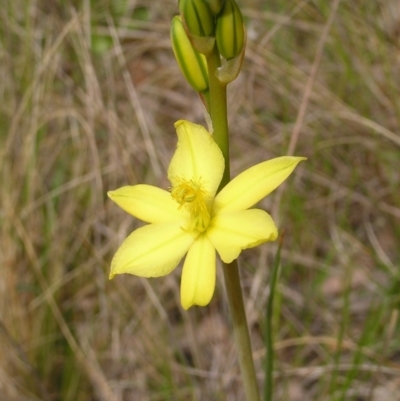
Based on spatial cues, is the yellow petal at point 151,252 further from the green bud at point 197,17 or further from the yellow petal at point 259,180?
the green bud at point 197,17

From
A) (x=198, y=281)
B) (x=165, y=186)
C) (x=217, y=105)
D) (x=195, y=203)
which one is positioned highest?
(x=217, y=105)

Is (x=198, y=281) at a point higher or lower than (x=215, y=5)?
lower

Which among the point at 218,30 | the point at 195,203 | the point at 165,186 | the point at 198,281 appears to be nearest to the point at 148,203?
the point at 195,203

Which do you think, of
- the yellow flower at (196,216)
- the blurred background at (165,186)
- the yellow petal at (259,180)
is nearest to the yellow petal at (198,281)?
the yellow flower at (196,216)

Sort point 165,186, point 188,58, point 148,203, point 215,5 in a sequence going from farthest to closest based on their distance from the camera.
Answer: point 165,186 < point 148,203 < point 188,58 < point 215,5

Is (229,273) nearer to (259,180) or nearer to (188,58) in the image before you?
(259,180)

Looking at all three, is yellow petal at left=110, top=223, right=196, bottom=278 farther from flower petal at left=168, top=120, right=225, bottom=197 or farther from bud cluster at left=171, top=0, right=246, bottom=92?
→ bud cluster at left=171, top=0, right=246, bottom=92

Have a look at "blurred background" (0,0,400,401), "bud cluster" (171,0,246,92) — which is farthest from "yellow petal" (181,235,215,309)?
"blurred background" (0,0,400,401)
